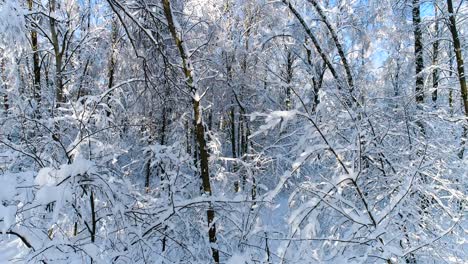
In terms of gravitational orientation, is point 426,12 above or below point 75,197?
above

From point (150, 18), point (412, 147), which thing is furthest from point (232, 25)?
point (412, 147)

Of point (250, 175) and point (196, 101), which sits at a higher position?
point (196, 101)

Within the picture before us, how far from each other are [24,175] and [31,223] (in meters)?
0.30

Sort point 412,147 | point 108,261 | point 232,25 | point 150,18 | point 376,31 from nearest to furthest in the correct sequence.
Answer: point 108,261
point 412,147
point 150,18
point 376,31
point 232,25

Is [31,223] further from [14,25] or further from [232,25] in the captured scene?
[232,25]

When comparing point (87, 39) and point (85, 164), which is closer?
point (85, 164)

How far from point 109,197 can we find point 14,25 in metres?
1.25

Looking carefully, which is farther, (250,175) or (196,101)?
(250,175)

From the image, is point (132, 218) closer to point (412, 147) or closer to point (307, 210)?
point (307, 210)

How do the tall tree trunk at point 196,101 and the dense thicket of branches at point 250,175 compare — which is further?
the tall tree trunk at point 196,101

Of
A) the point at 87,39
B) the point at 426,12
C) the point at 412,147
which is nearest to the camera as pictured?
the point at 412,147

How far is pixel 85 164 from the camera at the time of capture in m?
2.21

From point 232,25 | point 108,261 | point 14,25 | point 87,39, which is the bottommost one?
point 108,261

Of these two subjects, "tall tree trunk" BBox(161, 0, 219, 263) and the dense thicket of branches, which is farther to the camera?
"tall tree trunk" BBox(161, 0, 219, 263)
